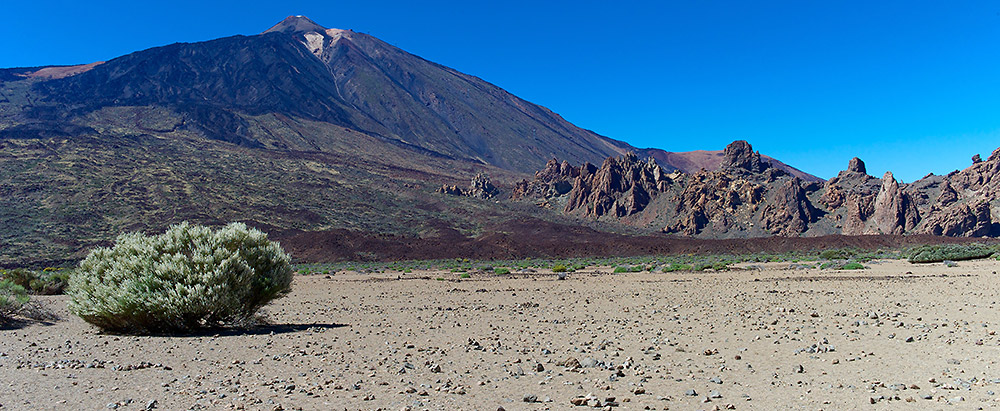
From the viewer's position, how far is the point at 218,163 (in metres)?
95.1

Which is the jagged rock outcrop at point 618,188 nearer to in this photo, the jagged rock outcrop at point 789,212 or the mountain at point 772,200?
the mountain at point 772,200

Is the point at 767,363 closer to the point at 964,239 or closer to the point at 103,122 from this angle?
the point at 964,239

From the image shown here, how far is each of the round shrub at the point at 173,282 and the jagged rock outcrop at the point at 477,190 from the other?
8824 centimetres

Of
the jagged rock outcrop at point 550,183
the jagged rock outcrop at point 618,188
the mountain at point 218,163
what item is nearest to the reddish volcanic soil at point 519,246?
the mountain at point 218,163

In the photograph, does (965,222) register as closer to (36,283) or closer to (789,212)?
(789,212)

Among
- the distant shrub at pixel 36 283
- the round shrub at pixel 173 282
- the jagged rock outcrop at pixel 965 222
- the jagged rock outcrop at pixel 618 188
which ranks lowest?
the distant shrub at pixel 36 283

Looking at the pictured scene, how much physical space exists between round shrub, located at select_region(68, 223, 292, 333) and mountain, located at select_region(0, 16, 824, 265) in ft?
146

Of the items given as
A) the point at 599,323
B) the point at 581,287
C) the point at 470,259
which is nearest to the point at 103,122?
the point at 470,259

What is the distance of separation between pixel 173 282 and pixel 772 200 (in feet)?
247

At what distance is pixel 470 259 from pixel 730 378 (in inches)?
1924

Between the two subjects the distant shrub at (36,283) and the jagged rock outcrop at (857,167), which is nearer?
the distant shrub at (36,283)

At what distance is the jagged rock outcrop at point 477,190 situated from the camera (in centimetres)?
10081

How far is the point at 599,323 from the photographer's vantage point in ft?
38.8

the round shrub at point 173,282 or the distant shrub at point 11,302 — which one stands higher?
the round shrub at point 173,282
